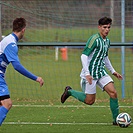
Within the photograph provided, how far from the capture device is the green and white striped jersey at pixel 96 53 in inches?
417

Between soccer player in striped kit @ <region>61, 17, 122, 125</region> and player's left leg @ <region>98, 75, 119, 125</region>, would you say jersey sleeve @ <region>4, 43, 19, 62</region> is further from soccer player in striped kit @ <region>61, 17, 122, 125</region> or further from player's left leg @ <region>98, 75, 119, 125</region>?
player's left leg @ <region>98, 75, 119, 125</region>

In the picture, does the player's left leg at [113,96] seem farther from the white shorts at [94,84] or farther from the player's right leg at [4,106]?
the player's right leg at [4,106]

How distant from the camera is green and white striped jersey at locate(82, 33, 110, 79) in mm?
10602

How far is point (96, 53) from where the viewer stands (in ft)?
35.2

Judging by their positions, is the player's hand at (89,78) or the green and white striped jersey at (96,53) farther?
the green and white striped jersey at (96,53)

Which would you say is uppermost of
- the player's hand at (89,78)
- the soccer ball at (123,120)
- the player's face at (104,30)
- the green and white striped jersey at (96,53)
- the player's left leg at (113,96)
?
the player's face at (104,30)

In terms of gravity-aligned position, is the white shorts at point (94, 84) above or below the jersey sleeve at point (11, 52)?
below

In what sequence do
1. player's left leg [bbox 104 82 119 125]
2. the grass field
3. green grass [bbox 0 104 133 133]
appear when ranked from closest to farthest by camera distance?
green grass [bbox 0 104 133 133], the grass field, player's left leg [bbox 104 82 119 125]

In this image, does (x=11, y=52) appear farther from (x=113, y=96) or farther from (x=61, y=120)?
(x=61, y=120)

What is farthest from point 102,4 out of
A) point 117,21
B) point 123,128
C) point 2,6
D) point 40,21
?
point 123,128

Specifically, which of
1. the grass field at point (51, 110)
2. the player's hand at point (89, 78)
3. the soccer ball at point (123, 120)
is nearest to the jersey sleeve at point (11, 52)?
the grass field at point (51, 110)

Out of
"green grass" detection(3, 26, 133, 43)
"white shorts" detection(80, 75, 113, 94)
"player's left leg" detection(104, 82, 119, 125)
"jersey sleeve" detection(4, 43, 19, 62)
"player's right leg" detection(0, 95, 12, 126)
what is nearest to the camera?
"jersey sleeve" detection(4, 43, 19, 62)

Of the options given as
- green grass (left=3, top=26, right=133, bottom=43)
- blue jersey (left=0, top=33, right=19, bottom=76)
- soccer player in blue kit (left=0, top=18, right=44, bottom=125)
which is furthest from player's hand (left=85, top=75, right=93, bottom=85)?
green grass (left=3, top=26, right=133, bottom=43)

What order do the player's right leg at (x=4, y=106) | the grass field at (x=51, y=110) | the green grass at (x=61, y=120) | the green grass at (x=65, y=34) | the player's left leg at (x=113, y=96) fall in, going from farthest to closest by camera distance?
the green grass at (x=65, y=34), the player's left leg at (x=113, y=96), the grass field at (x=51, y=110), the green grass at (x=61, y=120), the player's right leg at (x=4, y=106)
